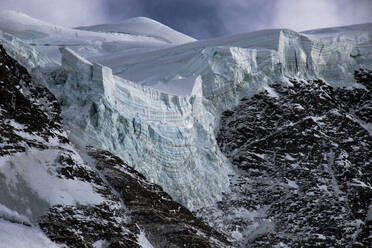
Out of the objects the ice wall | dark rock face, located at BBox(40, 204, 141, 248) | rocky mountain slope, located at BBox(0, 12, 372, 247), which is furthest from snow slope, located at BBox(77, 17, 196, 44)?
dark rock face, located at BBox(40, 204, 141, 248)

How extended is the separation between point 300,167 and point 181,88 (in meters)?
16.6

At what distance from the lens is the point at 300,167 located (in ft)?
203

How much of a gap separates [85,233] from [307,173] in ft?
110

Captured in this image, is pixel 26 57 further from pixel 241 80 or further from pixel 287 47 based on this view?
pixel 287 47

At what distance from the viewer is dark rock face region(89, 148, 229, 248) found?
134 feet

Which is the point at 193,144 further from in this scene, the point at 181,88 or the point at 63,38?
the point at 63,38

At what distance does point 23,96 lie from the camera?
136 ft

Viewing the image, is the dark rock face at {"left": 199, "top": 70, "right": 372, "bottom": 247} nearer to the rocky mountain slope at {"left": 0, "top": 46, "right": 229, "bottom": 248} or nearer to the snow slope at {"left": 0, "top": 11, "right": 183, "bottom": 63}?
the rocky mountain slope at {"left": 0, "top": 46, "right": 229, "bottom": 248}

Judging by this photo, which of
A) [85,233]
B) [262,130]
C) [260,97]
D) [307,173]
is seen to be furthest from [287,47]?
[85,233]

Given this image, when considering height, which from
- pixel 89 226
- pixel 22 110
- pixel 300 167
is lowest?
pixel 300 167

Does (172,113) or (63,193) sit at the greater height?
(172,113)

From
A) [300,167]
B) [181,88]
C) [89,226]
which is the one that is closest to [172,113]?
[181,88]

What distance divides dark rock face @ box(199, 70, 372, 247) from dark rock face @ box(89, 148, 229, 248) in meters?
5.65

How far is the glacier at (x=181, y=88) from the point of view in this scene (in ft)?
161
